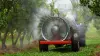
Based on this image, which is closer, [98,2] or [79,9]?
[98,2]

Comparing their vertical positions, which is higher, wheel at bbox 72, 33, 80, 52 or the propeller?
the propeller

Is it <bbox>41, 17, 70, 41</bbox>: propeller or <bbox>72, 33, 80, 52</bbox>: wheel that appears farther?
<bbox>41, 17, 70, 41</bbox>: propeller

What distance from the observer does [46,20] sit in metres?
26.8

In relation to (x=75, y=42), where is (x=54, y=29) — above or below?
above

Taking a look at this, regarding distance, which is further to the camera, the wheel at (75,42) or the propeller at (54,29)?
the propeller at (54,29)

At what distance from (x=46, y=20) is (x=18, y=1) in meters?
7.25

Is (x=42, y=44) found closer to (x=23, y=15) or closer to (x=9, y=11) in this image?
(x=9, y=11)

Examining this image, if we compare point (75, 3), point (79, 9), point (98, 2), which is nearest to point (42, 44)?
point (98, 2)

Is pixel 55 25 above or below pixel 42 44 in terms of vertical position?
above

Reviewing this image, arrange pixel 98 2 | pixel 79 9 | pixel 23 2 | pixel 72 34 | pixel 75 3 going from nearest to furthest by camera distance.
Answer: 1. pixel 98 2
2. pixel 72 34
3. pixel 23 2
4. pixel 75 3
5. pixel 79 9

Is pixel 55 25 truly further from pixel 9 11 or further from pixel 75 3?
pixel 75 3

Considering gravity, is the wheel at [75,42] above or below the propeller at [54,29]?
below

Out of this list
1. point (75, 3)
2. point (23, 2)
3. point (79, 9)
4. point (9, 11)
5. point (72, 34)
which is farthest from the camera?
point (79, 9)

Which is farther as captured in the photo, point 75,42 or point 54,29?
point 54,29
